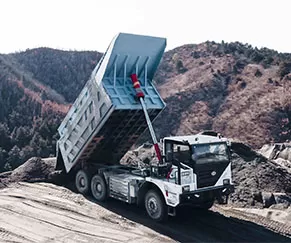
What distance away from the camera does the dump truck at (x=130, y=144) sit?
31.3 feet

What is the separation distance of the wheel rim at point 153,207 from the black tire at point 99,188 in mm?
2039

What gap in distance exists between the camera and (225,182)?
9953 mm

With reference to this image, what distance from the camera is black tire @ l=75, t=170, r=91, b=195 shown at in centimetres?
1252

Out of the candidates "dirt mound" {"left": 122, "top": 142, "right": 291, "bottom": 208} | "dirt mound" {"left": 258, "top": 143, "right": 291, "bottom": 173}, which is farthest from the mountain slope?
"dirt mound" {"left": 122, "top": 142, "right": 291, "bottom": 208}

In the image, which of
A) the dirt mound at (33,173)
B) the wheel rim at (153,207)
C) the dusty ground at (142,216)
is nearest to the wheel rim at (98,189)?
the dusty ground at (142,216)

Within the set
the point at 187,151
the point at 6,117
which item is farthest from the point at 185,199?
the point at 6,117

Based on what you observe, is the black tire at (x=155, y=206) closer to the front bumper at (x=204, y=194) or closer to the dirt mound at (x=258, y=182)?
the front bumper at (x=204, y=194)

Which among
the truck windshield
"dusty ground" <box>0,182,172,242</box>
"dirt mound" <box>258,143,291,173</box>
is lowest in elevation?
"dusty ground" <box>0,182,172,242</box>

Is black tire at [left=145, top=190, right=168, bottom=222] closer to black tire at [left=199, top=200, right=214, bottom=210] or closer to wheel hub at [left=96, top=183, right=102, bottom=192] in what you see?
black tire at [left=199, top=200, right=214, bottom=210]

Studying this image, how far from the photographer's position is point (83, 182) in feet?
41.8

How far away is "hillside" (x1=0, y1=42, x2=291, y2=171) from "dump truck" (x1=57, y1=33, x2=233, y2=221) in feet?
33.0

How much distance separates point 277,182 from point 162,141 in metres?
4.79

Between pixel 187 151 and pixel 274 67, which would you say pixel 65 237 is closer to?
pixel 187 151

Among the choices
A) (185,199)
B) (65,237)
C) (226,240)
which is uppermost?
(185,199)
